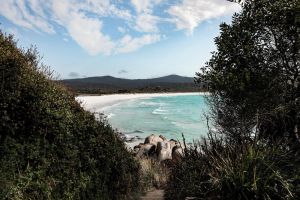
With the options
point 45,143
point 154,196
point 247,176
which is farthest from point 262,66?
point 45,143

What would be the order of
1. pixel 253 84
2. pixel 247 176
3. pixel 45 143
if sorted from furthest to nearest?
pixel 253 84 → pixel 45 143 → pixel 247 176

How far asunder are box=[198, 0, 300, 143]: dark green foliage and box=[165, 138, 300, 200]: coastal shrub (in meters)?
1.97

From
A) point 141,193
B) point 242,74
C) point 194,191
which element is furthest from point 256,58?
point 141,193

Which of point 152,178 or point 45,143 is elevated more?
point 45,143

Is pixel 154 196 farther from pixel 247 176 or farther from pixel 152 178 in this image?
pixel 247 176

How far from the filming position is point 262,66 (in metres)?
10.7

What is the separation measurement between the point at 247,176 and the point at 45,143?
158 inches

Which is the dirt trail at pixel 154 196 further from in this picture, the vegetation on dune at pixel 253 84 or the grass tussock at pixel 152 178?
the vegetation on dune at pixel 253 84

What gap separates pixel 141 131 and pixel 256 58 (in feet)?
121

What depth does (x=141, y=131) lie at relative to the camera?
47.2m

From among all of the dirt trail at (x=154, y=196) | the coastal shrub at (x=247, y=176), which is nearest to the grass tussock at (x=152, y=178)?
the dirt trail at (x=154, y=196)

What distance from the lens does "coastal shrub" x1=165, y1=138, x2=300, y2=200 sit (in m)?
7.18

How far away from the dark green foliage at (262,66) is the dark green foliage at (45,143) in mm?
3553

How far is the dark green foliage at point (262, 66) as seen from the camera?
10398mm
